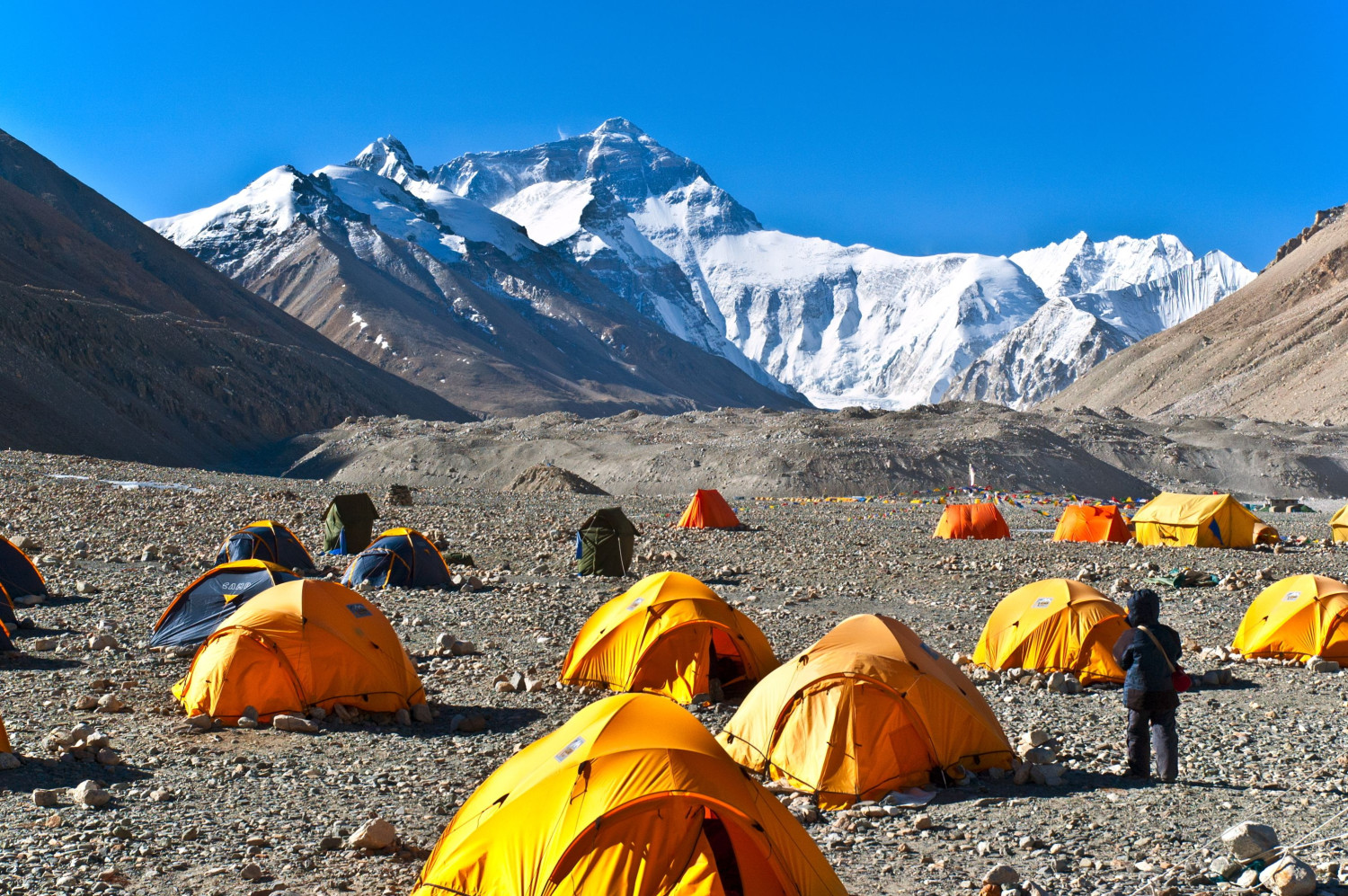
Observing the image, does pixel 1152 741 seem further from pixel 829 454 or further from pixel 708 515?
pixel 829 454

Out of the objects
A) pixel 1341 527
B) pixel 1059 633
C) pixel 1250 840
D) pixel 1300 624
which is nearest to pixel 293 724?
pixel 1250 840

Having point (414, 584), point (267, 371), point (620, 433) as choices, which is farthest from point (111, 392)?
point (414, 584)

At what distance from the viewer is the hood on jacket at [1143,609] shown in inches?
349

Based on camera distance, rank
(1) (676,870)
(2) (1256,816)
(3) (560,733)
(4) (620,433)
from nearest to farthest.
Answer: (1) (676,870) < (3) (560,733) < (2) (1256,816) < (4) (620,433)

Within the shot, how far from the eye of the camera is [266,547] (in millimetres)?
19781

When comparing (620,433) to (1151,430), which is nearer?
(620,433)

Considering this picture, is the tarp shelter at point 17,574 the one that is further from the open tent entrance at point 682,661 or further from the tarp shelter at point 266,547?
the open tent entrance at point 682,661

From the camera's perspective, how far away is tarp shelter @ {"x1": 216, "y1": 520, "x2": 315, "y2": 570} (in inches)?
766

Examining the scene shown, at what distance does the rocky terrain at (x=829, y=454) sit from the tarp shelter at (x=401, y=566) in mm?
29246

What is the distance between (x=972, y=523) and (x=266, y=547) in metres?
18.7

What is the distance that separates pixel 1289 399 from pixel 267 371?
8491cm

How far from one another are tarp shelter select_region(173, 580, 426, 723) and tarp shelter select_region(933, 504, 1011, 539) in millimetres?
21175

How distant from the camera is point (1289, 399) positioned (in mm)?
93500

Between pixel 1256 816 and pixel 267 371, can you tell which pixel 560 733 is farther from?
pixel 267 371
